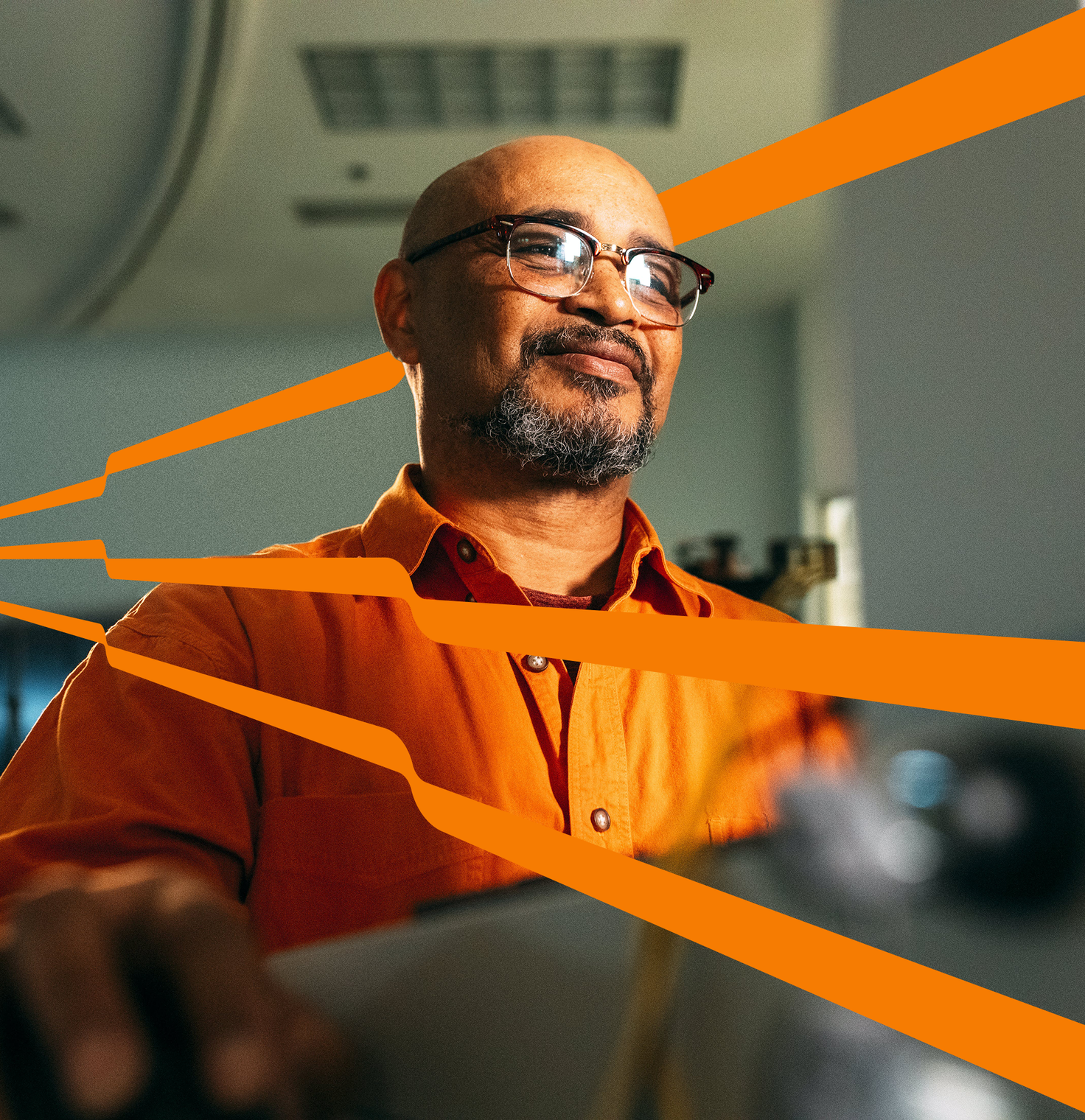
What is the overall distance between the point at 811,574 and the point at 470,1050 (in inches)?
9.7

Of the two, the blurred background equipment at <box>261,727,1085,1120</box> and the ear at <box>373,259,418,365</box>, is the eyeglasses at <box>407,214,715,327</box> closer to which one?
the ear at <box>373,259,418,365</box>

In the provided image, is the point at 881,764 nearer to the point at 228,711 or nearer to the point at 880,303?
the point at 880,303

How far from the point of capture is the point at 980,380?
1.07ft

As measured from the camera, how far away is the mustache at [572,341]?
0.39 metres

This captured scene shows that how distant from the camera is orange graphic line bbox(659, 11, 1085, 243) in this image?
28 cm

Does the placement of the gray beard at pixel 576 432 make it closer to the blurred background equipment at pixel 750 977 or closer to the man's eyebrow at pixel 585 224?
the man's eyebrow at pixel 585 224

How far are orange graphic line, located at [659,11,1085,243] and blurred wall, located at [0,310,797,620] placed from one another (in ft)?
0.19

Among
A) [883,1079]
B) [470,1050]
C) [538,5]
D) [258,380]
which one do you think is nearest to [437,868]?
[470,1050]

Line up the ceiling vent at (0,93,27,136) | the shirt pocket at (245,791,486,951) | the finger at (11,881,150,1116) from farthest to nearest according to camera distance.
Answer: the ceiling vent at (0,93,27,136), the shirt pocket at (245,791,486,951), the finger at (11,881,150,1116)

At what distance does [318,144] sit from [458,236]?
10 centimetres

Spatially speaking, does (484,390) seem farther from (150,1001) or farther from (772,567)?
(150,1001)

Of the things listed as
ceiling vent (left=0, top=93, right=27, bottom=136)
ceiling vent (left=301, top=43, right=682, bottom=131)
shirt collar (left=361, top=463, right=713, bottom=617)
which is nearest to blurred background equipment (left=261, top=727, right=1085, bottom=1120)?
shirt collar (left=361, top=463, right=713, bottom=617)

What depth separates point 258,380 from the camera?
0.48 m

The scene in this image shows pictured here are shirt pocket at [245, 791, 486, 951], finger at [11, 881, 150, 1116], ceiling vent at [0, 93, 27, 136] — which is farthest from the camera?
ceiling vent at [0, 93, 27, 136]
